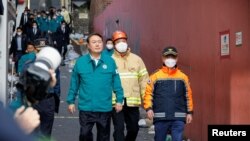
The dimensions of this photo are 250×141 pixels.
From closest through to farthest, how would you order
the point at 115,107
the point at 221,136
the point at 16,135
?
the point at 16,135
the point at 221,136
the point at 115,107

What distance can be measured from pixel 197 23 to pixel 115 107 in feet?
8.60

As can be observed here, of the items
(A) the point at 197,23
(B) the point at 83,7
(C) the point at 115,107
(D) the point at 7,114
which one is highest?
(B) the point at 83,7

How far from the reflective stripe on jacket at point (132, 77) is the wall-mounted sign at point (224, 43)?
1176 mm

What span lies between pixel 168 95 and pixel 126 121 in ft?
3.59

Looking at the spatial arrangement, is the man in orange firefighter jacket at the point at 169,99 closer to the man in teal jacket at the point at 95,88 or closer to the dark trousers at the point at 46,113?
the man in teal jacket at the point at 95,88

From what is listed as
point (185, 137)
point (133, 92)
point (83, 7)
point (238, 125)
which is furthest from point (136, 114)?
point (83, 7)

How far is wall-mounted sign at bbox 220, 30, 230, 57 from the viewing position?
903 centimetres

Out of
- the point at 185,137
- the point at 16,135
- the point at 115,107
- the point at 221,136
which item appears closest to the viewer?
the point at 16,135

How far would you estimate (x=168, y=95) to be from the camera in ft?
27.0

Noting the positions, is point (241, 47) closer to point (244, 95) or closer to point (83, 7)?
point (244, 95)

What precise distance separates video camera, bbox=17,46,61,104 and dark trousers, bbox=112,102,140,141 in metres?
6.24

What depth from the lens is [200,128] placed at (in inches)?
399

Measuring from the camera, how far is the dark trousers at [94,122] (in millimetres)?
8172

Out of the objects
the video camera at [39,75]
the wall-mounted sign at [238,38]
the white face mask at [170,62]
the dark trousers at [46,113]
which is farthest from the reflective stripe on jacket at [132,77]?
the video camera at [39,75]
